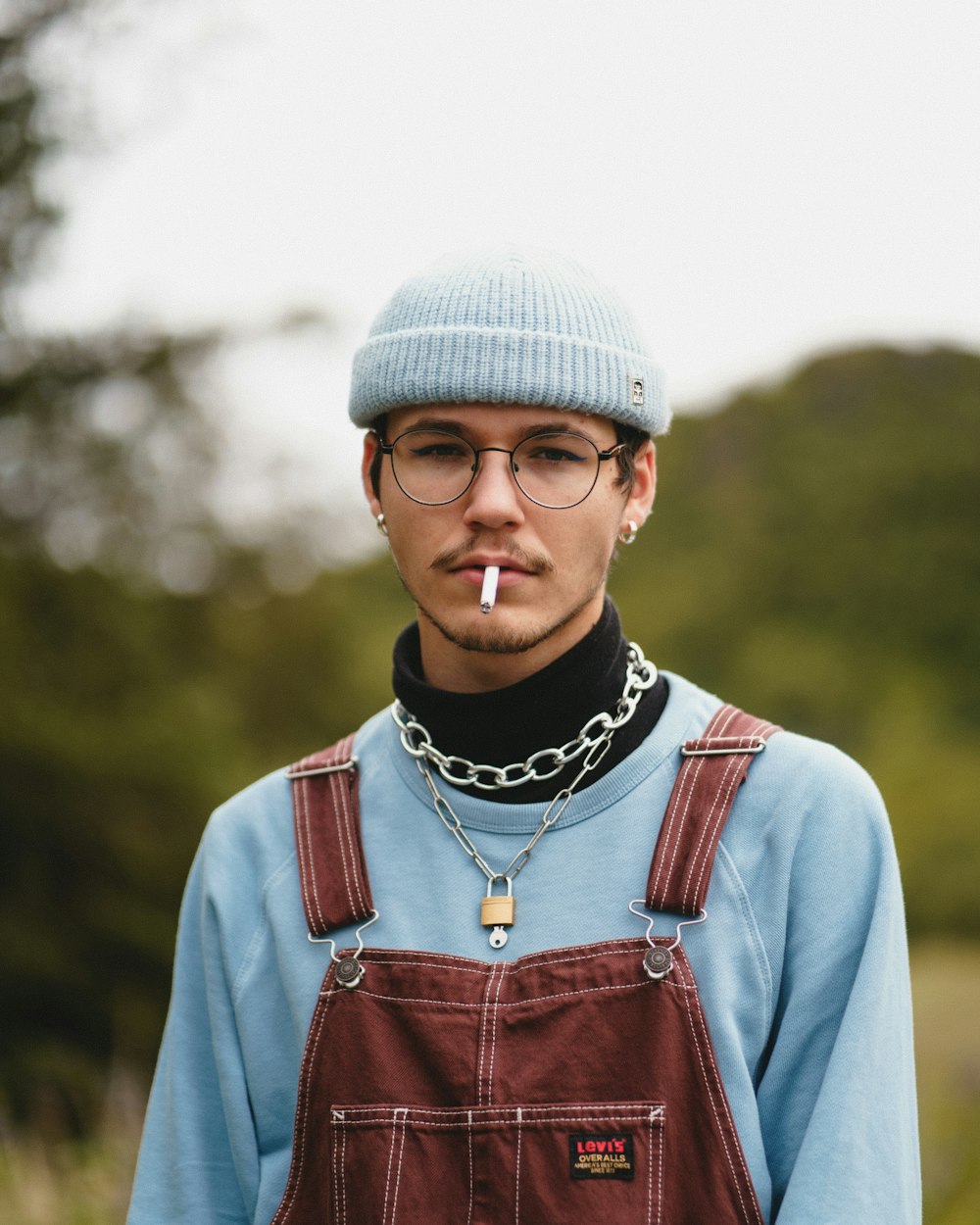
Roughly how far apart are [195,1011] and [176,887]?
4.98 m

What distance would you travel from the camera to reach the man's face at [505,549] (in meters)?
1.91

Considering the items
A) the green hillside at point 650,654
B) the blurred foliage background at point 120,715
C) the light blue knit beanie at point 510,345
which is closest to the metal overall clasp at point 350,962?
the light blue knit beanie at point 510,345

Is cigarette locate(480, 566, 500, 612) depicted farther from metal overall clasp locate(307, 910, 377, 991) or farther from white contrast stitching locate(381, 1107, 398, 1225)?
white contrast stitching locate(381, 1107, 398, 1225)

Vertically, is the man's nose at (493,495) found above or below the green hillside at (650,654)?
below

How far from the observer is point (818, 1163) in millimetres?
1635

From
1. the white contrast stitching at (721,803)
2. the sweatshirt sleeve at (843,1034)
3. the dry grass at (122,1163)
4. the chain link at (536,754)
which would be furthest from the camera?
the dry grass at (122,1163)

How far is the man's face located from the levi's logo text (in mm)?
660

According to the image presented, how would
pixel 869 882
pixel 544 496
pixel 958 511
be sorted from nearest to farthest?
1. pixel 869 882
2. pixel 544 496
3. pixel 958 511

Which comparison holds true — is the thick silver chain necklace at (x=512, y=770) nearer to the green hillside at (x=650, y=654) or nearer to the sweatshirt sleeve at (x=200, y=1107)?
the sweatshirt sleeve at (x=200, y=1107)

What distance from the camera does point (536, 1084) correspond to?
1.71m

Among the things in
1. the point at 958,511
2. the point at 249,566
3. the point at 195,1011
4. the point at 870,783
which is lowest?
the point at 195,1011

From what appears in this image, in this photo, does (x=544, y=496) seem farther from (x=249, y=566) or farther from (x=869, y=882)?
(x=249, y=566)

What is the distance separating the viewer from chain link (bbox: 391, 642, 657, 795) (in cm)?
196

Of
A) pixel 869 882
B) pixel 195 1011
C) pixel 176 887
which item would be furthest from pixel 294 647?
pixel 869 882
